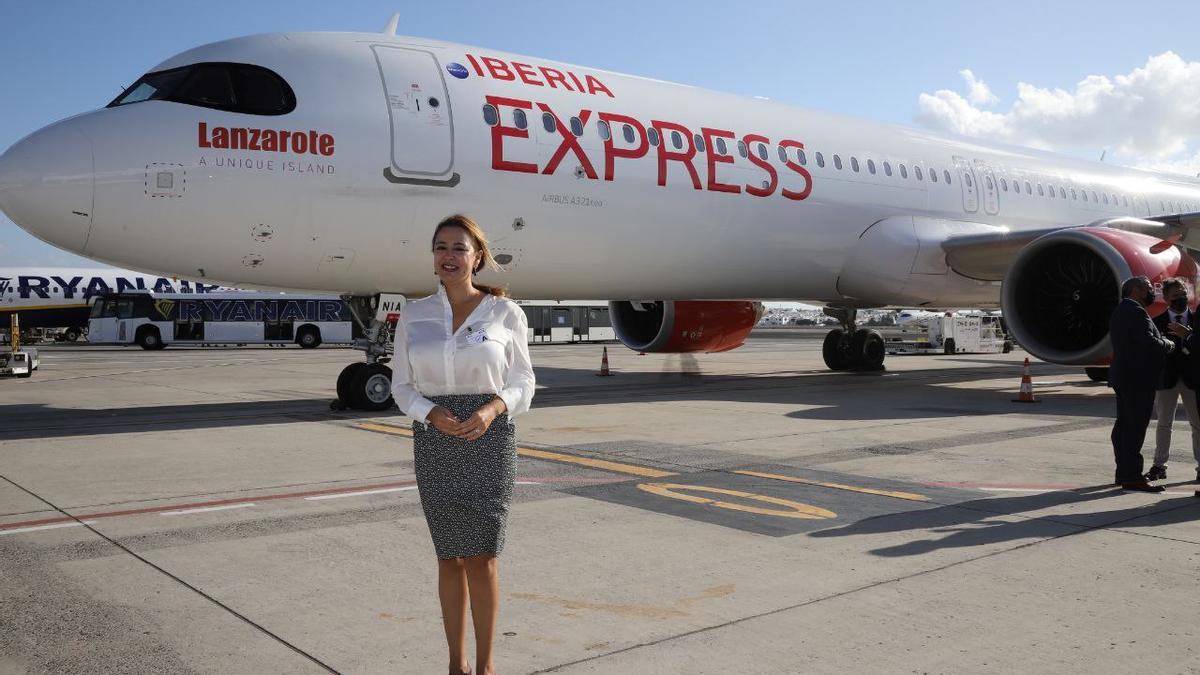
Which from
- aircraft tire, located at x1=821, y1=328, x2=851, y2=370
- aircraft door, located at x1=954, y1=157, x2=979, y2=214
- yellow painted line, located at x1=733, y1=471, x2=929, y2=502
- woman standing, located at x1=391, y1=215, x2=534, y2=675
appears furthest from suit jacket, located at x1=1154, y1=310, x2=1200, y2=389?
aircraft tire, located at x1=821, y1=328, x2=851, y2=370

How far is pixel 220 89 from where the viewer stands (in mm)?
9461

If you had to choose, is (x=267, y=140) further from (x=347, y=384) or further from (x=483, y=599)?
(x=483, y=599)

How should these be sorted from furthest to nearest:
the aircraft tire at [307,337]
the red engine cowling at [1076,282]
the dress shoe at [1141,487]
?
the aircraft tire at [307,337]
the red engine cowling at [1076,282]
the dress shoe at [1141,487]

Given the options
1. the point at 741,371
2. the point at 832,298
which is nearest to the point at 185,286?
the point at 741,371

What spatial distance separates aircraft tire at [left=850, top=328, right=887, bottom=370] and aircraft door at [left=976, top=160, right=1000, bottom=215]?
3.27m

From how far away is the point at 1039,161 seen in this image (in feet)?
57.6

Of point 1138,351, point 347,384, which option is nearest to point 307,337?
point 347,384

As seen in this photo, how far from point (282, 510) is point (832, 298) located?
37.2 ft

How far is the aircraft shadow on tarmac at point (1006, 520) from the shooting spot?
4.89 metres

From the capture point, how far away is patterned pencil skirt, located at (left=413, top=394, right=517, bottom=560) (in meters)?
2.95

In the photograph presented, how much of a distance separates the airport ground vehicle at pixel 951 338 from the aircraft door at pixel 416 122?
2563 cm

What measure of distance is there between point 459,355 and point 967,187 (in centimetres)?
1465

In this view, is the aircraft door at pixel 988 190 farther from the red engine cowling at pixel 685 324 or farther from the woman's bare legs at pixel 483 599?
the woman's bare legs at pixel 483 599

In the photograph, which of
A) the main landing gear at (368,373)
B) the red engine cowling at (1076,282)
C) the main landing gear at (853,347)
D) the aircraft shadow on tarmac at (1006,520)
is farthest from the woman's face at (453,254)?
the main landing gear at (853,347)
